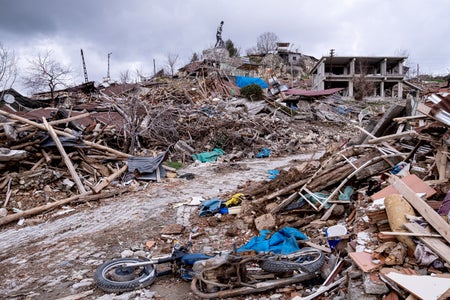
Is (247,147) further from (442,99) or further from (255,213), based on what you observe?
(442,99)

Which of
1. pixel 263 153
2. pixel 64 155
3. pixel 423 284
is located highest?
pixel 64 155

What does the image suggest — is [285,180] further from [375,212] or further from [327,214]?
[375,212]

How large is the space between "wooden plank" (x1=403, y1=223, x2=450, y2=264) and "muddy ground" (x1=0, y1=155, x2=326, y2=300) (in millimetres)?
1726

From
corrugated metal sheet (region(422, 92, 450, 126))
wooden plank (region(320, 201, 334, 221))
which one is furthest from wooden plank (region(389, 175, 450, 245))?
wooden plank (region(320, 201, 334, 221))

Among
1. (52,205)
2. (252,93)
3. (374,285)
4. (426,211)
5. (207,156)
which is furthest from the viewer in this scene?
(252,93)

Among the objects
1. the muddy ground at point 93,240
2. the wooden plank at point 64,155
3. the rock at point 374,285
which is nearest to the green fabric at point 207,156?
the muddy ground at point 93,240

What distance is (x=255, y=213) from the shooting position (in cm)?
577

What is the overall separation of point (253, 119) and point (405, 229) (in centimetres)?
1369

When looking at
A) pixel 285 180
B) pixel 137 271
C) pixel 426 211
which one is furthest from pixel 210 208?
pixel 426 211

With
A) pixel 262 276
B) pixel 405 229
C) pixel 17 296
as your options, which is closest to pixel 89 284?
pixel 17 296

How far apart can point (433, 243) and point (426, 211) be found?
483mm

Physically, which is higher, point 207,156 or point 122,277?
point 207,156

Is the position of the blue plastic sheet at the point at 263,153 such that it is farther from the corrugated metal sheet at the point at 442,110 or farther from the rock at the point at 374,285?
the rock at the point at 374,285

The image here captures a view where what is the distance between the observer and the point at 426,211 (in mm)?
3041
